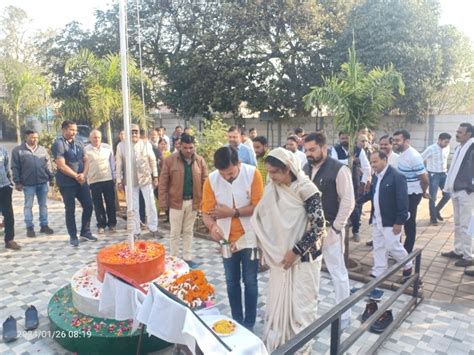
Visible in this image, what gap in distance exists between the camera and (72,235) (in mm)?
6000

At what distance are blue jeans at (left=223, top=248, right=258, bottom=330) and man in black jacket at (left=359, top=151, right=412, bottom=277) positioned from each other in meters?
1.63

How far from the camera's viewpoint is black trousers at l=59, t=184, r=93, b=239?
5824mm

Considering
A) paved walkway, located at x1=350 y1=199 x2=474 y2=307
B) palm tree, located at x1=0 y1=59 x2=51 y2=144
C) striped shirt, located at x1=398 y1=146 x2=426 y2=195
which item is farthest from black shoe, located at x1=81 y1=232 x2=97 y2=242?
palm tree, located at x1=0 y1=59 x2=51 y2=144

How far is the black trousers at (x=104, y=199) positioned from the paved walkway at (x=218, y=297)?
14.6 inches

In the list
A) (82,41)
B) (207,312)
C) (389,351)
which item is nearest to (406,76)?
(389,351)

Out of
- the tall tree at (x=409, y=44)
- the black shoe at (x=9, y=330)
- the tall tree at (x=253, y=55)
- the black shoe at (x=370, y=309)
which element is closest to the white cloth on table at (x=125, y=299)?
the black shoe at (x=9, y=330)

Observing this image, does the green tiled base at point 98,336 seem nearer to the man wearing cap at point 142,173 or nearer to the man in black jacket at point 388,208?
the man in black jacket at point 388,208

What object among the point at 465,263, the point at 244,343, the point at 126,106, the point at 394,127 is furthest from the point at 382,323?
the point at 394,127

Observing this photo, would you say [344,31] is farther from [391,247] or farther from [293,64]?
[391,247]

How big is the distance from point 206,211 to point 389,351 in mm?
2007

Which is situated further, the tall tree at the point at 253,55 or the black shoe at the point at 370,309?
the tall tree at the point at 253,55

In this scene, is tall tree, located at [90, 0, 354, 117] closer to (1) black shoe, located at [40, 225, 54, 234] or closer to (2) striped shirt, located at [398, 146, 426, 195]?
(2) striped shirt, located at [398, 146, 426, 195]

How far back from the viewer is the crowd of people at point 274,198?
8.71 feet

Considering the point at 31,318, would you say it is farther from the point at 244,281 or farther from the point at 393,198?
the point at 393,198
